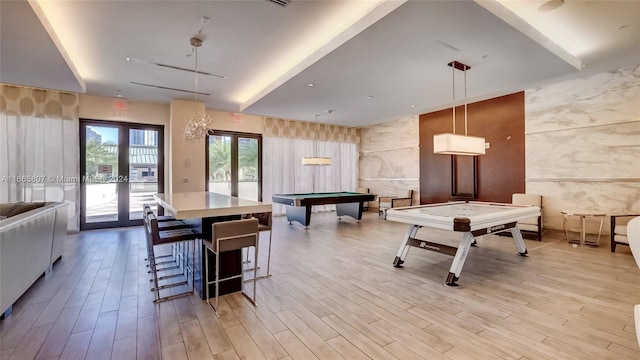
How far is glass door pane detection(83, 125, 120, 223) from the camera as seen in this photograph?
644cm

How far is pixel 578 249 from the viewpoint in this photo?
4.66 meters

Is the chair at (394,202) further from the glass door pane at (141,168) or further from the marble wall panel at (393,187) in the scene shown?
the glass door pane at (141,168)

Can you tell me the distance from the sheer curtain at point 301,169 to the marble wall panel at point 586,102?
541 centimetres

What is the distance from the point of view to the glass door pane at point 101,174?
644 cm

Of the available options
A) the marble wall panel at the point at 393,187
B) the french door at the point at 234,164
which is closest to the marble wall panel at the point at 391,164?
the marble wall panel at the point at 393,187

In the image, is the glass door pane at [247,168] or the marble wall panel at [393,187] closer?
the glass door pane at [247,168]

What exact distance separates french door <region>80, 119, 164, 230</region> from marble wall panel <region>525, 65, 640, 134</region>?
866 centimetres

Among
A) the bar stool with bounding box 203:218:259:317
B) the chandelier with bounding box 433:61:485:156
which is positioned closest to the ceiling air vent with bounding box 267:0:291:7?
the bar stool with bounding box 203:218:259:317

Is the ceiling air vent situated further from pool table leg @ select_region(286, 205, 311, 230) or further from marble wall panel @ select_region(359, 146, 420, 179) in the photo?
marble wall panel @ select_region(359, 146, 420, 179)

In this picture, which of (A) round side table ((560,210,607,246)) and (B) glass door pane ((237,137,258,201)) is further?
(B) glass door pane ((237,137,258,201))

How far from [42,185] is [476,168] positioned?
958 cm

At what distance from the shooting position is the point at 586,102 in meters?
5.25

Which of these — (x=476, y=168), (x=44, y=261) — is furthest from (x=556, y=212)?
(x=44, y=261)

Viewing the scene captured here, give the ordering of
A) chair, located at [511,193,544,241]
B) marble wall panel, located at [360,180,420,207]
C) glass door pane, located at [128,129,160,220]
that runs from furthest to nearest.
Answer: marble wall panel, located at [360,180,420,207]
glass door pane, located at [128,129,160,220]
chair, located at [511,193,544,241]
